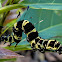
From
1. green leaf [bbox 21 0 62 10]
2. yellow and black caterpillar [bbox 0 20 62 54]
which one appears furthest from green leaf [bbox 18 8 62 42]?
green leaf [bbox 21 0 62 10]

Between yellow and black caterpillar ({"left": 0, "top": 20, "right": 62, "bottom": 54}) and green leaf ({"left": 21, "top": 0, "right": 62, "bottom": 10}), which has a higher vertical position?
green leaf ({"left": 21, "top": 0, "right": 62, "bottom": 10})

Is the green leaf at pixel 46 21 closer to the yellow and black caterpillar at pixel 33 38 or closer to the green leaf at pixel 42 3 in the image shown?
the yellow and black caterpillar at pixel 33 38

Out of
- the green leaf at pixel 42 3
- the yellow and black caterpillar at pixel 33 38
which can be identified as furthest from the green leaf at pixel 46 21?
the green leaf at pixel 42 3

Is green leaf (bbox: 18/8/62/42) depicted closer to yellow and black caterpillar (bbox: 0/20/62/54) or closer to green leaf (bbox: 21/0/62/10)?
yellow and black caterpillar (bbox: 0/20/62/54)

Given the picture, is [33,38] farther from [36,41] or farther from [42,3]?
[42,3]

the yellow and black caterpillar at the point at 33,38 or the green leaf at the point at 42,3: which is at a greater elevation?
the green leaf at the point at 42,3

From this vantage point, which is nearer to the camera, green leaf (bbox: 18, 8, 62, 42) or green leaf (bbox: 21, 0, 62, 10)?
green leaf (bbox: 21, 0, 62, 10)

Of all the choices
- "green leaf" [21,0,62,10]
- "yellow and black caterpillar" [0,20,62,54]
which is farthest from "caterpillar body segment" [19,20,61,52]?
"green leaf" [21,0,62,10]

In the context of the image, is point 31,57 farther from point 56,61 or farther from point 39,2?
point 39,2

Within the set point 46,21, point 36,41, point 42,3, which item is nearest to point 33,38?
point 36,41
